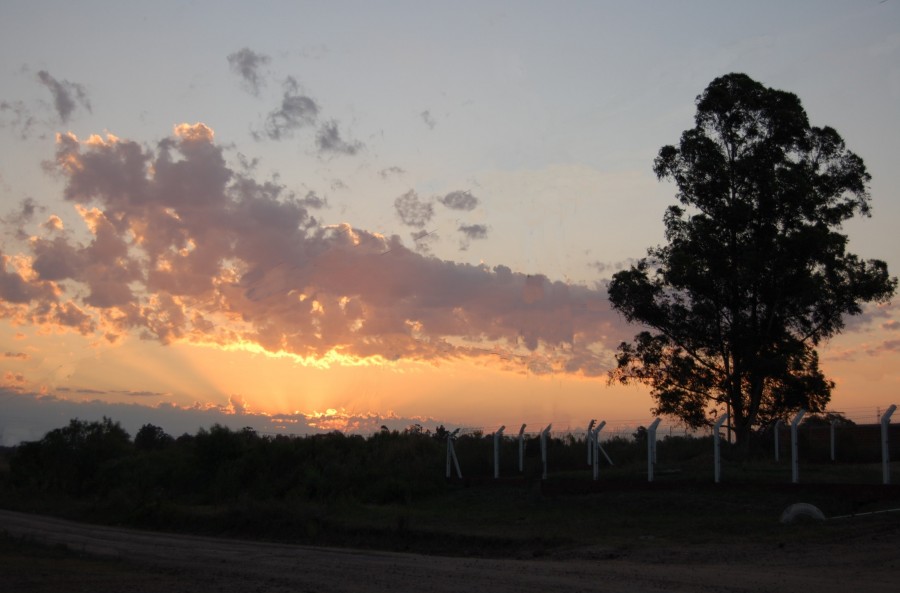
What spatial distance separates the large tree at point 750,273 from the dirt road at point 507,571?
52.8 ft

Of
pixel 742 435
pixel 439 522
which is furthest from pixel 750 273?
pixel 439 522

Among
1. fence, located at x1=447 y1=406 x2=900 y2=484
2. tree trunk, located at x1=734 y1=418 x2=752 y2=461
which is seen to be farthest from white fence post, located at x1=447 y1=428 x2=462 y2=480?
tree trunk, located at x1=734 y1=418 x2=752 y2=461

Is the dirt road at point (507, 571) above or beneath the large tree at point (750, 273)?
beneath

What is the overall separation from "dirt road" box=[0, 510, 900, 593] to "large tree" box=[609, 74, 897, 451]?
16.1 metres

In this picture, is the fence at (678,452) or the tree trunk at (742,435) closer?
the fence at (678,452)

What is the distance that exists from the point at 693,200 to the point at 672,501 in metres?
15.6

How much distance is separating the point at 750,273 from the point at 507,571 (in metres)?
20.8

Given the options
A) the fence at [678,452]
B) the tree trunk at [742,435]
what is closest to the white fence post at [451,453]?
the fence at [678,452]

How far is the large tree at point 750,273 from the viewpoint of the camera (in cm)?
3394

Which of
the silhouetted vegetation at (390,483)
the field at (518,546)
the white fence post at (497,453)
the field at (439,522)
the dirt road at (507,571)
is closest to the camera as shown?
the dirt road at (507,571)

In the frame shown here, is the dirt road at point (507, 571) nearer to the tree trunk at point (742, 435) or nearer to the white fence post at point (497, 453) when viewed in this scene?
the white fence post at point (497, 453)

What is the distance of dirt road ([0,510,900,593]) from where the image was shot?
565 inches

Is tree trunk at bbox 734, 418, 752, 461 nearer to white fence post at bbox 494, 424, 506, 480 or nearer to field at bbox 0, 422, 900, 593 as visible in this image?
field at bbox 0, 422, 900, 593

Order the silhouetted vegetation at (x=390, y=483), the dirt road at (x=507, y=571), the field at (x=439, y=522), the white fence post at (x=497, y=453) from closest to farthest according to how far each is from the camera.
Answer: the dirt road at (x=507, y=571)
the field at (x=439, y=522)
the silhouetted vegetation at (x=390, y=483)
the white fence post at (x=497, y=453)
